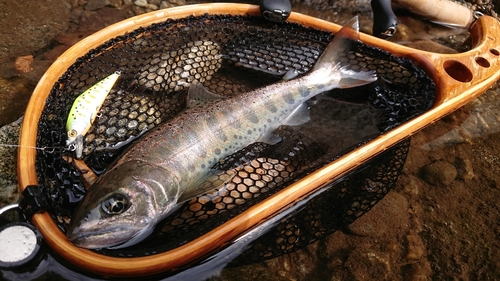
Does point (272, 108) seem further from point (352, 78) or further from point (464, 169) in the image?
point (464, 169)

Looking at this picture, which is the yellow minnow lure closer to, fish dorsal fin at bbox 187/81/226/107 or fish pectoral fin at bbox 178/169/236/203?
fish dorsal fin at bbox 187/81/226/107

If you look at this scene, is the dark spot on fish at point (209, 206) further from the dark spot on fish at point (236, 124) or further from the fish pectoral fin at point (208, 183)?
the dark spot on fish at point (236, 124)

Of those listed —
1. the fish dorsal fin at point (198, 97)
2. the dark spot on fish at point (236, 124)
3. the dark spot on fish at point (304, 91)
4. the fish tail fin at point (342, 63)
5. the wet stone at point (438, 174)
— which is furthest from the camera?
the wet stone at point (438, 174)

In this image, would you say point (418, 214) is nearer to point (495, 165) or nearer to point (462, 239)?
point (462, 239)

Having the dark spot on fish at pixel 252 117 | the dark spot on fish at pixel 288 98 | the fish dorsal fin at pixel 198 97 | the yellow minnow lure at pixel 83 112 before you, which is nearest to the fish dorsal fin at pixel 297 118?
the dark spot on fish at pixel 288 98

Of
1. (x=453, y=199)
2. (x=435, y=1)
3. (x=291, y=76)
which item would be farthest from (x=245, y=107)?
(x=435, y=1)
